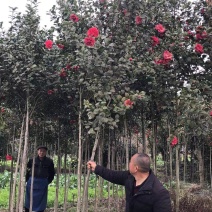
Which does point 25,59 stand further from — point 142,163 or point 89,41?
point 142,163

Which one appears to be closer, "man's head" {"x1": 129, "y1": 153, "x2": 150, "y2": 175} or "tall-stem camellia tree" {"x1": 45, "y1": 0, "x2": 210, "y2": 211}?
"man's head" {"x1": 129, "y1": 153, "x2": 150, "y2": 175}

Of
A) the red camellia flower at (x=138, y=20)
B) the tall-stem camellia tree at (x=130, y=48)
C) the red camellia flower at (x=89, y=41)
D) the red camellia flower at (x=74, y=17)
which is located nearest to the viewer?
the red camellia flower at (x=89, y=41)

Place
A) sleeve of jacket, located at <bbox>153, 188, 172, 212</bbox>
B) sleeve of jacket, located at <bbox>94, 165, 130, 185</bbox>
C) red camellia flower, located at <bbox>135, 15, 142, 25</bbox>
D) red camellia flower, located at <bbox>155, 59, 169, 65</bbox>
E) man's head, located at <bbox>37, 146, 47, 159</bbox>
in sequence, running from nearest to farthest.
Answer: sleeve of jacket, located at <bbox>153, 188, 172, 212</bbox> < sleeve of jacket, located at <bbox>94, 165, 130, 185</bbox> < red camellia flower, located at <bbox>155, 59, 169, 65</bbox> < red camellia flower, located at <bbox>135, 15, 142, 25</bbox> < man's head, located at <bbox>37, 146, 47, 159</bbox>

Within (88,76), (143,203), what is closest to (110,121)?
(88,76)

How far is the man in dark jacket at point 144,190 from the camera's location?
2842 millimetres

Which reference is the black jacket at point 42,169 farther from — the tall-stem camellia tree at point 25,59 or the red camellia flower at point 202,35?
the red camellia flower at point 202,35

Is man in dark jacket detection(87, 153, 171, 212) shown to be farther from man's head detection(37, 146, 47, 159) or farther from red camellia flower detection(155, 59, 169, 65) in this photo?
man's head detection(37, 146, 47, 159)

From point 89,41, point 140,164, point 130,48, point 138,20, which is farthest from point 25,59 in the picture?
point 140,164

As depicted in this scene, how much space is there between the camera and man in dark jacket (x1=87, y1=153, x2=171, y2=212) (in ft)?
9.32

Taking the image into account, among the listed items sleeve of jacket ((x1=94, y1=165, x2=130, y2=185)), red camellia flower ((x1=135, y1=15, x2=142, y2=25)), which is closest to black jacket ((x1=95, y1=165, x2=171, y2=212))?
sleeve of jacket ((x1=94, y1=165, x2=130, y2=185))

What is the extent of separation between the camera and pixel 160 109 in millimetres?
5430

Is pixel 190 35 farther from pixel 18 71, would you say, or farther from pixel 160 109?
pixel 18 71

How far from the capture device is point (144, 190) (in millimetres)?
2896

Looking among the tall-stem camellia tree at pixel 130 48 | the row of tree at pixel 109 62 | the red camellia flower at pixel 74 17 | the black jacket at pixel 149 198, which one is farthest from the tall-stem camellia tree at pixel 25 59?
the black jacket at pixel 149 198
